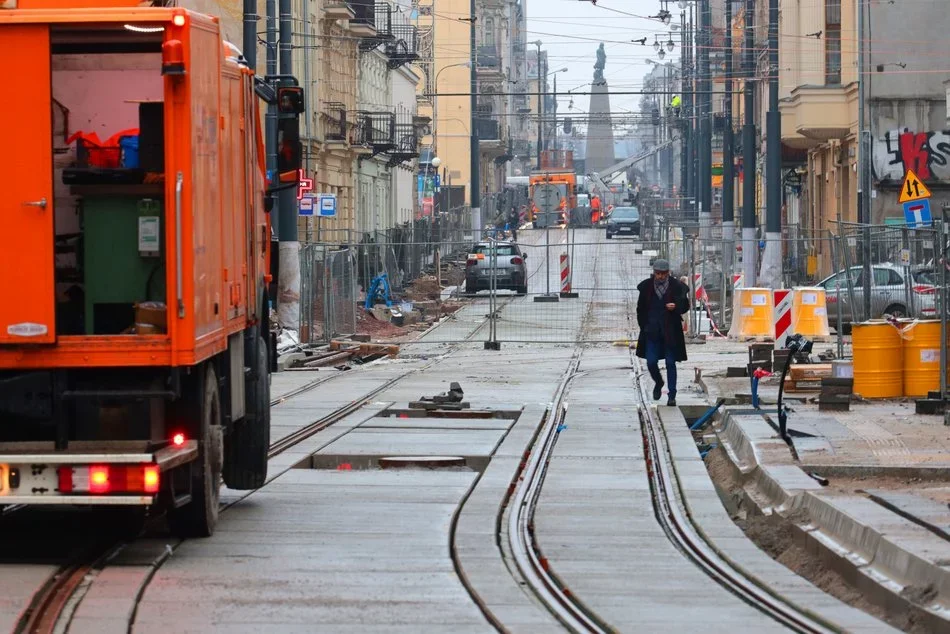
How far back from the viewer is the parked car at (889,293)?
952 inches

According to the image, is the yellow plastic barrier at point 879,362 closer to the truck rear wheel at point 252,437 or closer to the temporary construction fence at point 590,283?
the temporary construction fence at point 590,283

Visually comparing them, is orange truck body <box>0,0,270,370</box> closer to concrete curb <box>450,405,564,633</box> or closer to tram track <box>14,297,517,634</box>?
tram track <box>14,297,517,634</box>

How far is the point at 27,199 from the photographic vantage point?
887 centimetres

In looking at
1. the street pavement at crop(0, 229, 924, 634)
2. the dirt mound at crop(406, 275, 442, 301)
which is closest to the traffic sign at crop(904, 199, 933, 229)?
the street pavement at crop(0, 229, 924, 634)

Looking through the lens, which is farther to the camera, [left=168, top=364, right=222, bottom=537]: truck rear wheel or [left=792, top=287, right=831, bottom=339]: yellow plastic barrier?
[left=792, top=287, right=831, bottom=339]: yellow plastic barrier

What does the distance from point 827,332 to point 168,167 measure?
75.4ft

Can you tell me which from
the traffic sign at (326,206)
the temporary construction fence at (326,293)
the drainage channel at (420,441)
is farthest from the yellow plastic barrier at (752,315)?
the drainage channel at (420,441)

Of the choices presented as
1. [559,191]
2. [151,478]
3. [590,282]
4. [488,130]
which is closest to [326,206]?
[590,282]

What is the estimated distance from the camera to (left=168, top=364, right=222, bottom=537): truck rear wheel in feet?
31.5

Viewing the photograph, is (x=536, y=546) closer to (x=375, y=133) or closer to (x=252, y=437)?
(x=252, y=437)

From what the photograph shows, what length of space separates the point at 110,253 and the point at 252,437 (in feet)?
9.24

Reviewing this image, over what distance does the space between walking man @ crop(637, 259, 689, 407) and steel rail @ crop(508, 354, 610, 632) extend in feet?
8.72

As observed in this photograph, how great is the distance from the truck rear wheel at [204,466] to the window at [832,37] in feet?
135

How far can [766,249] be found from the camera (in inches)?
1642
